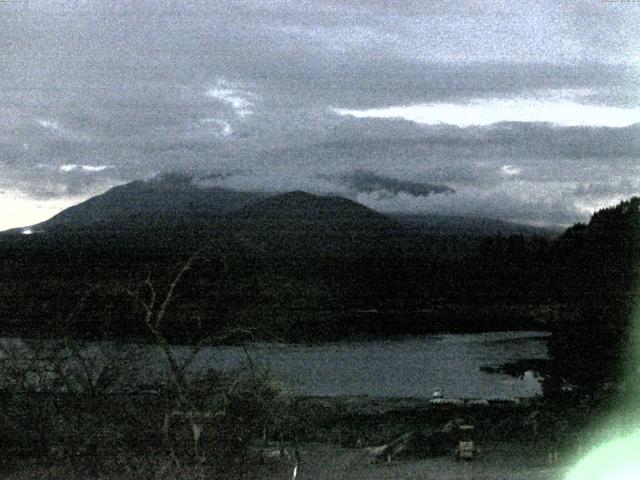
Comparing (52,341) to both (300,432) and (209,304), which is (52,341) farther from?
Result: (300,432)

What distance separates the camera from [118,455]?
9.05 m

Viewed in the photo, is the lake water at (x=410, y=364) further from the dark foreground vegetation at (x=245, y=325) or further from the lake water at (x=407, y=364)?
the dark foreground vegetation at (x=245, y=325)

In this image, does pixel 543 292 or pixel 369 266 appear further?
pixel 369 266

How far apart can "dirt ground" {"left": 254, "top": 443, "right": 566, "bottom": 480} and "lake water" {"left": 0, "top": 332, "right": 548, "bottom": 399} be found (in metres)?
8.29

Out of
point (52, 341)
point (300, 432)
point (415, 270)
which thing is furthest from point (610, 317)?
point (52, 341)

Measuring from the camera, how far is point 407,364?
122 ft

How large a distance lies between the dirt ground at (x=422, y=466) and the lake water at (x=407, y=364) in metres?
8.29

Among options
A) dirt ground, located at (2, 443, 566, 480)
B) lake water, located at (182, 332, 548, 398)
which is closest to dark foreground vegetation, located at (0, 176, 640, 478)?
dirt ground, located at (2, 443, 566, 480)

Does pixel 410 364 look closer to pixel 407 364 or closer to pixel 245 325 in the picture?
pixel 407 364

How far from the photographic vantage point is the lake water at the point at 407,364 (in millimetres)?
28406

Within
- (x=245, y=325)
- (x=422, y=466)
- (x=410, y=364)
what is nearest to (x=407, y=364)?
(x=410, y=364)

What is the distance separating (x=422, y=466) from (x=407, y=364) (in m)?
25.1

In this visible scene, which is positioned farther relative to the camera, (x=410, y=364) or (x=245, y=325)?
A: (x=410, y=364)

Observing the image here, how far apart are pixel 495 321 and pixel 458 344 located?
32.5 ft
